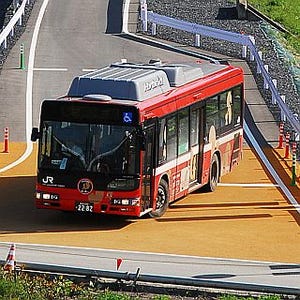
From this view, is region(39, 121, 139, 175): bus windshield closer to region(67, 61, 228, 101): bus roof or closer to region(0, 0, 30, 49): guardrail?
region(67, 61, 228, 101): bus roof

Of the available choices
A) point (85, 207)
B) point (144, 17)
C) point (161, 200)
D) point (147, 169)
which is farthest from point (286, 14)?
point (85, 207)

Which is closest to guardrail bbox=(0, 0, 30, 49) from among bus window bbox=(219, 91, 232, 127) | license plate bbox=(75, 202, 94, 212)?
bus window bbox=(219, 91, 232, 127)

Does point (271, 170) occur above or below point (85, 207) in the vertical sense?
below

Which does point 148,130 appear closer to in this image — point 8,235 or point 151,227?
point 151,227

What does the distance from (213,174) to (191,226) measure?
13.6ft

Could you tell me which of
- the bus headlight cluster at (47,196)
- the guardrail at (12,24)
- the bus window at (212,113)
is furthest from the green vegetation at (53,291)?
the guardrail at (12,24)

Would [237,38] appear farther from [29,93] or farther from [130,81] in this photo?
[130,81]

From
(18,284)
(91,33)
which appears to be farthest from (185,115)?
(91,33)

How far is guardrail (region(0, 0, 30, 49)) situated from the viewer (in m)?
40.7

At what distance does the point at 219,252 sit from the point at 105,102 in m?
4.10

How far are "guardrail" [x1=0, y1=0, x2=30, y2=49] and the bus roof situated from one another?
54.9 ft

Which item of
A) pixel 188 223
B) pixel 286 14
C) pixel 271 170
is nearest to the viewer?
pixel 188 223

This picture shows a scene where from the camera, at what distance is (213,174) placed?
26.1 metres

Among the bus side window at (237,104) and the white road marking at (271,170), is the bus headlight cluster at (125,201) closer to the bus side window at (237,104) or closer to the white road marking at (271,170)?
the white road marking at (271,170)
